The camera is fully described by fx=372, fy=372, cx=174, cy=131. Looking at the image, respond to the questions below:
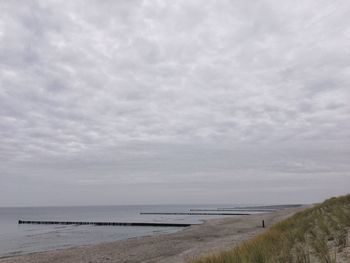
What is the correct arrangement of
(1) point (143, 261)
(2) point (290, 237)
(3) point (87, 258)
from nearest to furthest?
(2) point (290, 237)
(1) point (143, 261)
(3) point (87, 258)

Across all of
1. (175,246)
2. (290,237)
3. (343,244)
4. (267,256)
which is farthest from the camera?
(175,246)

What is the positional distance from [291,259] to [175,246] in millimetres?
23929

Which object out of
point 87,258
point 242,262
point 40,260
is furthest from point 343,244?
point 40,260

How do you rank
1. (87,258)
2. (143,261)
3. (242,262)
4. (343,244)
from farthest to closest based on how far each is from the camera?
(87,258)
(143,261)
(343,244)
(242,262)

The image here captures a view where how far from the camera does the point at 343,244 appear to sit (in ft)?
34.7

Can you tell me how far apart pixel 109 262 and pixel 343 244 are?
17.5m

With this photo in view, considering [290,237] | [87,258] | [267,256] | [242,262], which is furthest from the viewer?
[87,258]

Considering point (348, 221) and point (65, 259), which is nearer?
point (348, 221)

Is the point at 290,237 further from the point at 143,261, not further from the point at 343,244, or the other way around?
the point at 143,261

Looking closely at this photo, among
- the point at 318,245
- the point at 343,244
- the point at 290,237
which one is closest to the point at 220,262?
the point at 318,245

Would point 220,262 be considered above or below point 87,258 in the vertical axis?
above

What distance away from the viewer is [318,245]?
32.8ft

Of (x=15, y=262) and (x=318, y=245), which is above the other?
(x=318, y=245)

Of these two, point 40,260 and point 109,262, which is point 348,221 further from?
point 40,260
